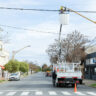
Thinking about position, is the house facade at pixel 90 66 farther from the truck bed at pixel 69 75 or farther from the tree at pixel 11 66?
the truck bed at pixel 69 75

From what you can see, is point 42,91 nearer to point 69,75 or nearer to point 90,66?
point 69,75

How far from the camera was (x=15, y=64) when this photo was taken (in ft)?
221

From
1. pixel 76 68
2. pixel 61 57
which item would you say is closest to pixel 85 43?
pixel 61 57

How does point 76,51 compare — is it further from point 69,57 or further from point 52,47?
point 52,47

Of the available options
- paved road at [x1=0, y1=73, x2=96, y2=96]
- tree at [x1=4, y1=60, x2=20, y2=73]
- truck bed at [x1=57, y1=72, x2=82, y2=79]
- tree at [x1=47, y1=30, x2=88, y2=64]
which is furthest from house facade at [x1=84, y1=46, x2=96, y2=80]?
truck bed at [x1=57, y1=72, x2=82, y2=79]

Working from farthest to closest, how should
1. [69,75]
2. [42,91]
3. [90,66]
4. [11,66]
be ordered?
[11,66] → [90,66] → [69,75] → [42,91]

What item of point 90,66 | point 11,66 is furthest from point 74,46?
point 11,66

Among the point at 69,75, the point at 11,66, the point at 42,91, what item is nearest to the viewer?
the point at 42,91

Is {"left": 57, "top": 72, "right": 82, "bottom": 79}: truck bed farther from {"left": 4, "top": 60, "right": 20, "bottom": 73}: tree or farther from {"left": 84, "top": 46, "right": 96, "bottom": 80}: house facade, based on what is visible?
{"left": 4, "top": 60, "right": 20, "bottom": 73}: tree

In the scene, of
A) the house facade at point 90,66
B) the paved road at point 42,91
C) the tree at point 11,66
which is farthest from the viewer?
the tree at point 11,66

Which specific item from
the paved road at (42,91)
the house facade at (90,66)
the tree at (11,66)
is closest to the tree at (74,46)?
the house facade at (90,66)

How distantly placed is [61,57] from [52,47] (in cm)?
434

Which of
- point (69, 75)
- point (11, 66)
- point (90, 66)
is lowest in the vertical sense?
point (69, 75)

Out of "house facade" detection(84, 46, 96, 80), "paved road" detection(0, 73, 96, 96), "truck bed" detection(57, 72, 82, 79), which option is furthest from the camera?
"house facade" detection(84, 46, 96, 80)
